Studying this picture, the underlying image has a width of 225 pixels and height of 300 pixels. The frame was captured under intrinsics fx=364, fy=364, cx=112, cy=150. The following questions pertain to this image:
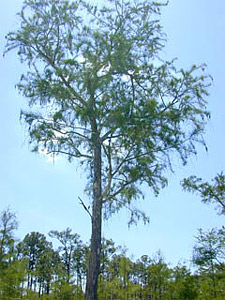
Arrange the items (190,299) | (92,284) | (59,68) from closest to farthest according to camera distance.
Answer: (92,284), (59,68), (190,299)

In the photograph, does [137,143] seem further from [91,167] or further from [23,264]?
[23,264]

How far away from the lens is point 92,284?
281 inches

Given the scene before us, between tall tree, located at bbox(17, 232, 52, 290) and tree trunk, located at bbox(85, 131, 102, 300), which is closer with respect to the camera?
tree trunk, located at bbox(85, 131, 102, 300)

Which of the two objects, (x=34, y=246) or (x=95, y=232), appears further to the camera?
(x=34, y=246)

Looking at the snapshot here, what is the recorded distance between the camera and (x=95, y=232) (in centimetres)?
762

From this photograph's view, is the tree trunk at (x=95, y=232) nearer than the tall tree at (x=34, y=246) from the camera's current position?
Yes

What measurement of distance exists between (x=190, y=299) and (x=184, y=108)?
957cm

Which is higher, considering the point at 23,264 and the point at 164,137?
the point at 164,137

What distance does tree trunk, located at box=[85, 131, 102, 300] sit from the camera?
7.12 metres

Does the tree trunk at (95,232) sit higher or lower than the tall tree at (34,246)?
lower

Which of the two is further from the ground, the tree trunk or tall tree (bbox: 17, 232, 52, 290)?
tall tree (bbox: 17, 232, 52, 290)

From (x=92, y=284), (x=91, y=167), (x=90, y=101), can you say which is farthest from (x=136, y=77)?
(x=92, y=284)

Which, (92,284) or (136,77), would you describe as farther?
(136,77)

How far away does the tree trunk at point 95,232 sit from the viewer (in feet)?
23.4
